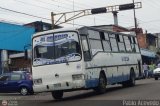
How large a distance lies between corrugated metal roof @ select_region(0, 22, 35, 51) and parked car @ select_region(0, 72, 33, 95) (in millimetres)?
13672

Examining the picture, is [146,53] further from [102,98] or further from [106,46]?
[102,98]

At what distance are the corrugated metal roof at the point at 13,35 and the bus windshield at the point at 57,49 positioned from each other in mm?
22710

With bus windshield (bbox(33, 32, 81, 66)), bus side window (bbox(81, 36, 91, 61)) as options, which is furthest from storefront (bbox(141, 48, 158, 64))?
bus windshield (bbox(33, 32, 81, 66))

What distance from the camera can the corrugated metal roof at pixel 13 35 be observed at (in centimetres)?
4394

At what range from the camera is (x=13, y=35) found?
45.2 m

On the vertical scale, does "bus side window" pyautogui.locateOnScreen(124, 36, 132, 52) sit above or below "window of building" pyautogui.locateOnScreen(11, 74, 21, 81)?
above

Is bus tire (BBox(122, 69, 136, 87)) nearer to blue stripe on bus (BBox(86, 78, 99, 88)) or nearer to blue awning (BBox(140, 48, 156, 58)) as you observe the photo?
blue stripe on bus (BBox(86, 78, 99, 88))

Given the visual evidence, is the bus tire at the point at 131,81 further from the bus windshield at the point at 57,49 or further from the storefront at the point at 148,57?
the storefront at the point at 148,57

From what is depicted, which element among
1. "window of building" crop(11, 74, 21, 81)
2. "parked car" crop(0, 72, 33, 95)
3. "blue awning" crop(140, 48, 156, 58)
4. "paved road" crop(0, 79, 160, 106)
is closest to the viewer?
"paved road" crop(0, 79, 160, 106)

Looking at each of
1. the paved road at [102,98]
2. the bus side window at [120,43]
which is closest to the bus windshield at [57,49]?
the paved road at [102,98]

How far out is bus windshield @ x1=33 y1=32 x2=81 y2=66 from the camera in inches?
810

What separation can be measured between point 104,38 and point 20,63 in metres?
23.5

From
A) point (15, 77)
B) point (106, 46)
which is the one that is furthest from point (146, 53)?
point (106, 46)

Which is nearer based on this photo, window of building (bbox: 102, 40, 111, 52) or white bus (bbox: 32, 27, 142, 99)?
white bus (bbox: 32, 27, 142, 99)
